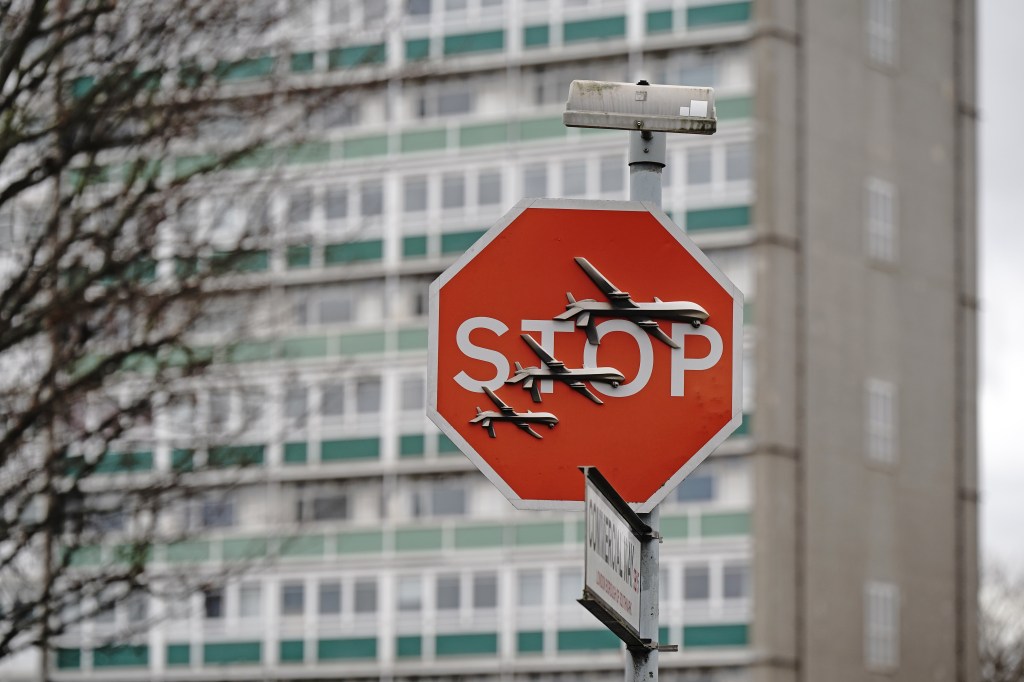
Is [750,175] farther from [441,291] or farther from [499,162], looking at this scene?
[441,291]

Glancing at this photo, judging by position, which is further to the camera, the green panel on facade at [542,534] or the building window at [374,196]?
the building window at [374,196]

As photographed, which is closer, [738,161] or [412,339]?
[738,161]

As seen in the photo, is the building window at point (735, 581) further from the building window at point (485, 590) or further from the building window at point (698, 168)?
the building window at point (698, 168)

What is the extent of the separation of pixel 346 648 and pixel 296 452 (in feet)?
16.6

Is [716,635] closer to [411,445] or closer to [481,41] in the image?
[411,445]

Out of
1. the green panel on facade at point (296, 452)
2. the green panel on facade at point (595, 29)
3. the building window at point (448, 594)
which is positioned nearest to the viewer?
the building window at point (448, 594)

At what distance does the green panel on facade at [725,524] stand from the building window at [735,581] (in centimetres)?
83

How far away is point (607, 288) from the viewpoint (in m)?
6.36

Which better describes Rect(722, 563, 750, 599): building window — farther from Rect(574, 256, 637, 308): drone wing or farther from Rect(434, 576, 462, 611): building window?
Rect(574, 256, 637, 308): drone wing

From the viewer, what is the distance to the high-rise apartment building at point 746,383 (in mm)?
54031

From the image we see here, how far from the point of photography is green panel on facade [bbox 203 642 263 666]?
57656 millimetres

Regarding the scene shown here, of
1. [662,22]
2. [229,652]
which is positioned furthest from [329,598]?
[662,22]

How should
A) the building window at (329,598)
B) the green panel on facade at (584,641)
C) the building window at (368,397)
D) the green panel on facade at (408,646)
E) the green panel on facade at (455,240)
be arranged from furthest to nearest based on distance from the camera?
the building window at (368,397) < the green panel on facade at (455,240) < the building window at (329,598) < the green panel on facade at (408,646) < the green panel on facade at (584,641)

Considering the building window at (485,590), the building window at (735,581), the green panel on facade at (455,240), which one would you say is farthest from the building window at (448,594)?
the green panel on facade at (455,240)
